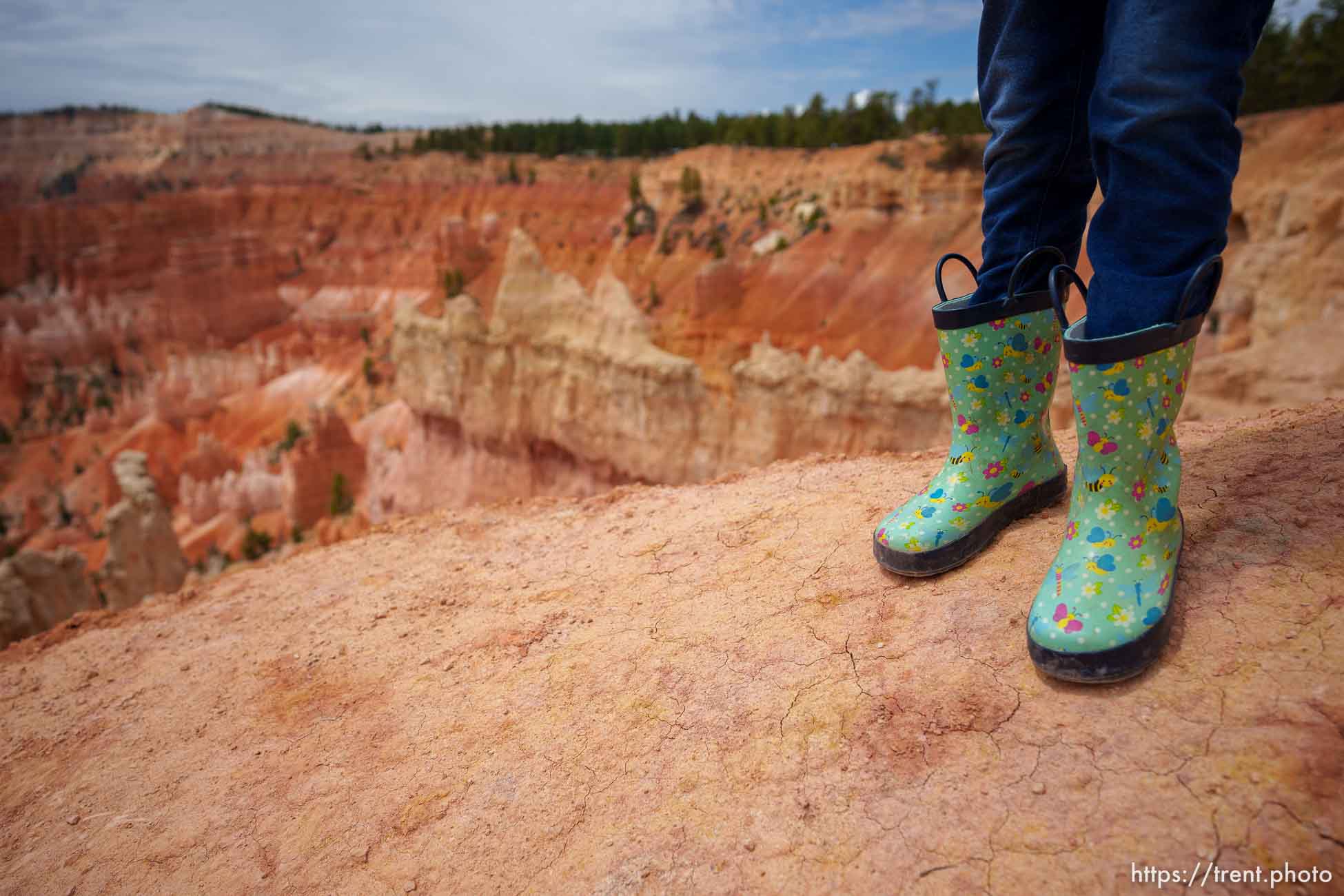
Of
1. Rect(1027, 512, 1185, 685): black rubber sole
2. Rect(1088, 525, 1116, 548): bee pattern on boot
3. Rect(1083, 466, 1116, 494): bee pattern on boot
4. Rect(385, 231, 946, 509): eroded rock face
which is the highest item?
Rect(1083, 466, 1116, 494): bee pattern on boot

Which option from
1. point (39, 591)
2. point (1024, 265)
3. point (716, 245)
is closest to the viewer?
point (1024, 265)

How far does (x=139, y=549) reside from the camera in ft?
40.0

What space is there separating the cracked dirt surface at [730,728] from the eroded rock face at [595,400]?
7.40m

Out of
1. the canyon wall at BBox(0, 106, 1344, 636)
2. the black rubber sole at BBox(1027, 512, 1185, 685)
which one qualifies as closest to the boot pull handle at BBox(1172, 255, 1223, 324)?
the black rubber sole at BBox(1027, 512, 1185, 685)

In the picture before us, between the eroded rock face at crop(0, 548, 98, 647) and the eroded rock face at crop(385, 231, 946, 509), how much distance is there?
5.98 meters

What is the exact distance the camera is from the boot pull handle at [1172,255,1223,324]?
4.10 ft

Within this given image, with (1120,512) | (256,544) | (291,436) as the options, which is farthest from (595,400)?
(291,436)

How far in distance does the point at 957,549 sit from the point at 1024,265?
2.14 ft

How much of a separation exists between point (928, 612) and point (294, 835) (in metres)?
1.35

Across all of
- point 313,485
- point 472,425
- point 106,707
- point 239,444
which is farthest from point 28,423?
point 106,707

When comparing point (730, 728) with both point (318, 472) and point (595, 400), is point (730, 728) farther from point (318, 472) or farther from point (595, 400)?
point (318, 472)

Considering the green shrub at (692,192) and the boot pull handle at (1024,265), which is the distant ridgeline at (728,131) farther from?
the boot pull handle at (1024,265)

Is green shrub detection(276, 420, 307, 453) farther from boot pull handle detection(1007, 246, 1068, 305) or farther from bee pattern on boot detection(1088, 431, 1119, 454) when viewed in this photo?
bee pattern on boot detection(1088, 431, 1119, 454)

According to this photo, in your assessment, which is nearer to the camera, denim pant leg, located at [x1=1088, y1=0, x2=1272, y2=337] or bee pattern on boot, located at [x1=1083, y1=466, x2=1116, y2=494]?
denim pant leg, located at [x1=1088, y1=0, x2=1272, y2=337]
